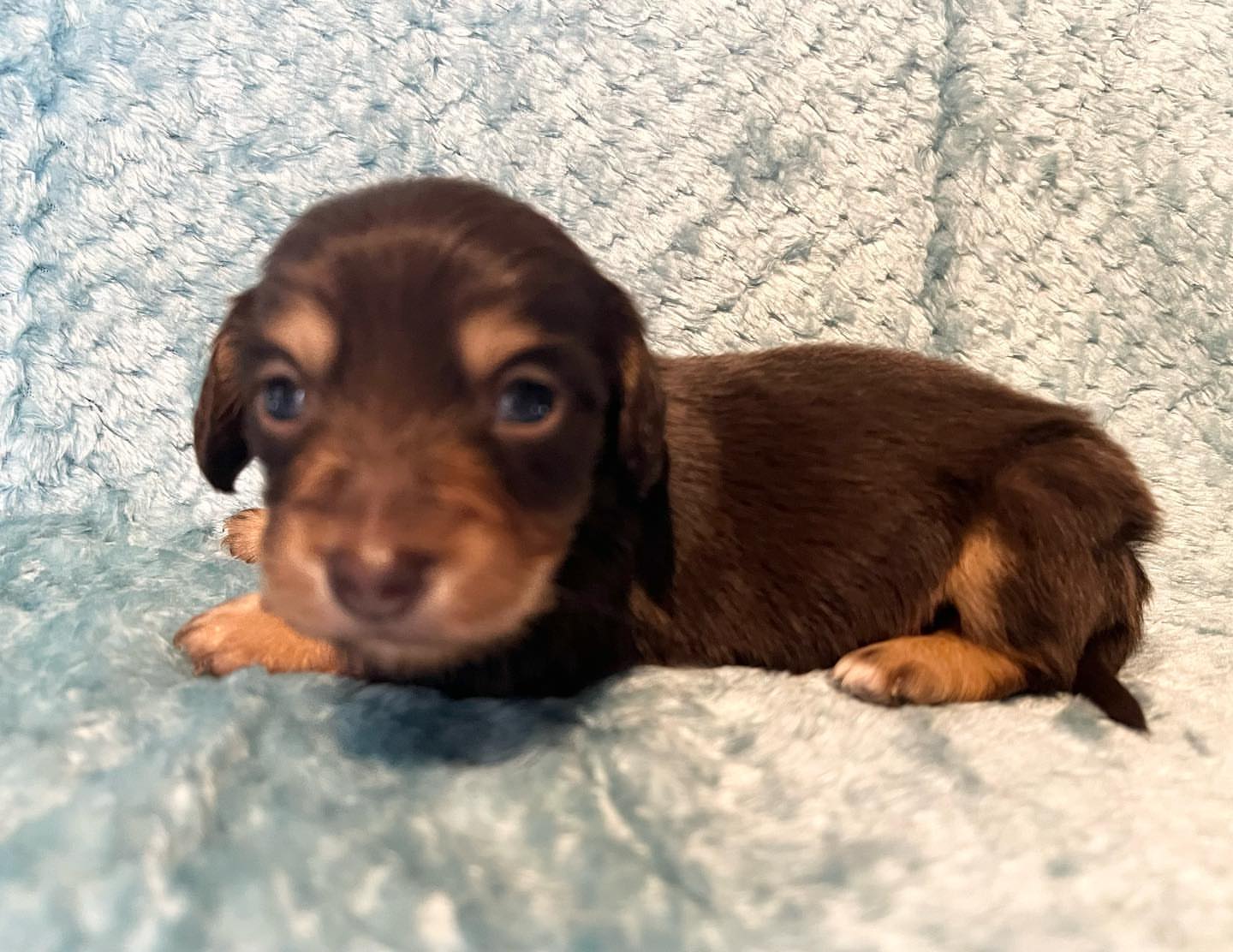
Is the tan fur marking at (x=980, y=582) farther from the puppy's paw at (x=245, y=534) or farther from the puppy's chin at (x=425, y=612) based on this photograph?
the puppy's paw at (x=245, y=534)

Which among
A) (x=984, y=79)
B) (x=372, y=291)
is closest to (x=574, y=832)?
(x=372, y=291)

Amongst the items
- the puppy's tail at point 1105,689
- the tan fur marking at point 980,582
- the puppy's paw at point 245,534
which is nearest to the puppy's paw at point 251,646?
the puppy's paw at point 245,534

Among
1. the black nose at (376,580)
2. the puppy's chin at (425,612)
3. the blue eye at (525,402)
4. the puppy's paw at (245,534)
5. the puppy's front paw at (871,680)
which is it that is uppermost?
the blue eye at (525,402)

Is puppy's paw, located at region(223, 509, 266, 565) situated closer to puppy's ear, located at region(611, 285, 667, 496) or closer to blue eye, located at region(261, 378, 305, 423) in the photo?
blue eye, located at region(261, 378, 305, 423)

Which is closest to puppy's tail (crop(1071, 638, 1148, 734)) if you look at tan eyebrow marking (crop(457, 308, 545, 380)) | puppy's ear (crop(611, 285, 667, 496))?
puppy's ear (crop(611, 285, 667, 496))

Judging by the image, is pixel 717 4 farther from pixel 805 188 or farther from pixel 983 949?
pixel 983 949
